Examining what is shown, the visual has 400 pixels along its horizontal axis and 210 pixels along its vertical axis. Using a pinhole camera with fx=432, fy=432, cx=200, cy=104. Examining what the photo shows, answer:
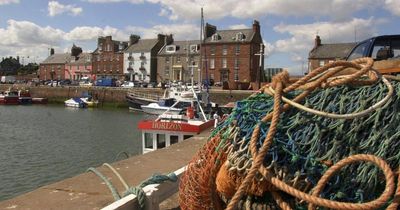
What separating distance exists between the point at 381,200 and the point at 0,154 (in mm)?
20121

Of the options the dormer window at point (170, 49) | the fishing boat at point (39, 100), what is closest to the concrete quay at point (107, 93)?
the fishing boat at point (39, 100)

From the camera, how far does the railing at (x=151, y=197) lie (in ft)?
12.0

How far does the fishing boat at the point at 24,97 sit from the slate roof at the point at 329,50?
142ft

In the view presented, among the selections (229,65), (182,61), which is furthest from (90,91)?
(229,65)

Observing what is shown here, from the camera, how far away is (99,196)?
5164 mm

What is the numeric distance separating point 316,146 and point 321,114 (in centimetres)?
21

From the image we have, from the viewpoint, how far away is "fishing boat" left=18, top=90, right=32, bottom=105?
65.7 metres

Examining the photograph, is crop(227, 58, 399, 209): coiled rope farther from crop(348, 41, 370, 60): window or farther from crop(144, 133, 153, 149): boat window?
crop(144, 133, 153, 149): boat window

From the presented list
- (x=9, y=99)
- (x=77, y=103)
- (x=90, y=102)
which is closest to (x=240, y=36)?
(x=90, y=102)

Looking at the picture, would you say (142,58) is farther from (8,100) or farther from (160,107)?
(160,107)

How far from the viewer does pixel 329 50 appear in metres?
63.3

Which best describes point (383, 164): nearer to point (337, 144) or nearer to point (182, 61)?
point (337, 144)

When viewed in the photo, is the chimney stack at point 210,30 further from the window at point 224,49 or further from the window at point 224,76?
the window at point 224,76

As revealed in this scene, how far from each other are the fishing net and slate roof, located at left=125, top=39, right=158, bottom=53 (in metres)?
76.4
